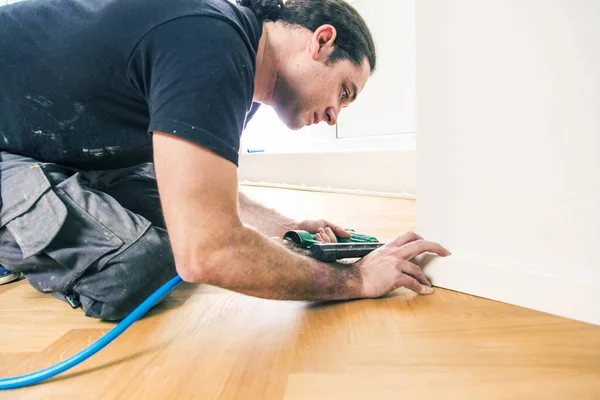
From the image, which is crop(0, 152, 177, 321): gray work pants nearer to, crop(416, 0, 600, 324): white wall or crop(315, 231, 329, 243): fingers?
crop(315, 231, 329, 243): fingers

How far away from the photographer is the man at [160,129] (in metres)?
0.65

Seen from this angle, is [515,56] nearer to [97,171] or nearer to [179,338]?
[179,338]

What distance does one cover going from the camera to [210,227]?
650 millimetres

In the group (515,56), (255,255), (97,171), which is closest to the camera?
(255,255)

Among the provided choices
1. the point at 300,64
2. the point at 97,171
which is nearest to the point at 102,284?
the point at 97,171

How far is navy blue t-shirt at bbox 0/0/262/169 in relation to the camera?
2.11 ft

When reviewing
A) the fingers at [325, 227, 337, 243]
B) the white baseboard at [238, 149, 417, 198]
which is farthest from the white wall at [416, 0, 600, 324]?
the white baseboard at [238, 149, 417, 198]

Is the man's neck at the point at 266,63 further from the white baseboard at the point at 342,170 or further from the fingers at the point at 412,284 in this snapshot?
the white baseboard at the point at 342,170

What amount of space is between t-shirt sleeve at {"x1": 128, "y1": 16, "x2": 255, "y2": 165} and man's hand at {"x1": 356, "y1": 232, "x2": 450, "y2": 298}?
42 centimetres

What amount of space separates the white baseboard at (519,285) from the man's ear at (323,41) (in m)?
0.55

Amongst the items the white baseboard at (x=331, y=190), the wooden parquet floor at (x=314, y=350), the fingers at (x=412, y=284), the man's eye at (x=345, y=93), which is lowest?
the wooden parquet floor at (x=314, y=350)

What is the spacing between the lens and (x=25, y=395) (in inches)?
24.1

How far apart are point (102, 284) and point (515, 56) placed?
3.24 ft

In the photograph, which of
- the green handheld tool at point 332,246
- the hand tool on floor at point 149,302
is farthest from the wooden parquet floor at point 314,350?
the green handheld tool at point 332,246
